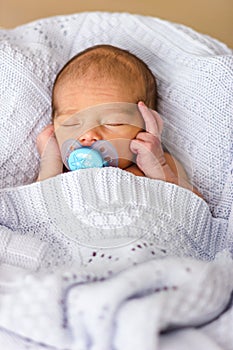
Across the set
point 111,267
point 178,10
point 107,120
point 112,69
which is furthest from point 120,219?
point 178,10

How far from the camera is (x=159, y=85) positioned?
4.08ft

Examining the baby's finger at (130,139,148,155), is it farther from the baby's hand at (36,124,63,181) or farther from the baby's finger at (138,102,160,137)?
the baby's hand at (36,124,63,181)

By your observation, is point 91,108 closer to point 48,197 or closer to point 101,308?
point 48,197

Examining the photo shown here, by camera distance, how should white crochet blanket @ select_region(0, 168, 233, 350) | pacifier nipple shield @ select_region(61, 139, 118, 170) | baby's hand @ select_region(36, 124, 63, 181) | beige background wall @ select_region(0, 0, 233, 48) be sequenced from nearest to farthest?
white crochet blanket @ select_region(0, 168, 233, 350), pacifier nipple shield @ select_region(61, 139, 118, 170), baby's hand @ select_region(36, 124, 63, 181), beige background wall @ select_region(0, 0, 233, 48)

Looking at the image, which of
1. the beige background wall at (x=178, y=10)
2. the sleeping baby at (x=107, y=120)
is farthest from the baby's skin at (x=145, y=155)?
the beige background wall at (x=178, y=10)

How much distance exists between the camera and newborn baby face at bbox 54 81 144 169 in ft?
3.55

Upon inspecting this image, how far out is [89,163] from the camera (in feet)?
3.41

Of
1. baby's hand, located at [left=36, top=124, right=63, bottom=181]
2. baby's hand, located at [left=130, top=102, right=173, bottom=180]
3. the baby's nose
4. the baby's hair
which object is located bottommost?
baby's hand, located at [left=36, top=124, right=63, bottom=181]

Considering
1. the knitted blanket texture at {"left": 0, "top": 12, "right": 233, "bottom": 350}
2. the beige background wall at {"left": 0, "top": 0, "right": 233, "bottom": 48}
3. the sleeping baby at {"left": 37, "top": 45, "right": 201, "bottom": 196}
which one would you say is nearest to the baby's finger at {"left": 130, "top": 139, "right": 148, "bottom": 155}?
the sleeping baby at {"left": 37, "top": 45, "right": 201, "bottom": 196}

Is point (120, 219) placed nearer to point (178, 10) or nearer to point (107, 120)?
point (107, 120)

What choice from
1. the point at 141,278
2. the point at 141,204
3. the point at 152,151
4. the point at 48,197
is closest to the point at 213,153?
the point at 152,151

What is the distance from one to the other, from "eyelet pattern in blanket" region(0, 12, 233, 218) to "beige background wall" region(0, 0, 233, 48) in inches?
14.2

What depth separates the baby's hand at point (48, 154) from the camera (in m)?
1.14

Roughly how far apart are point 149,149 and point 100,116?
0.11m
